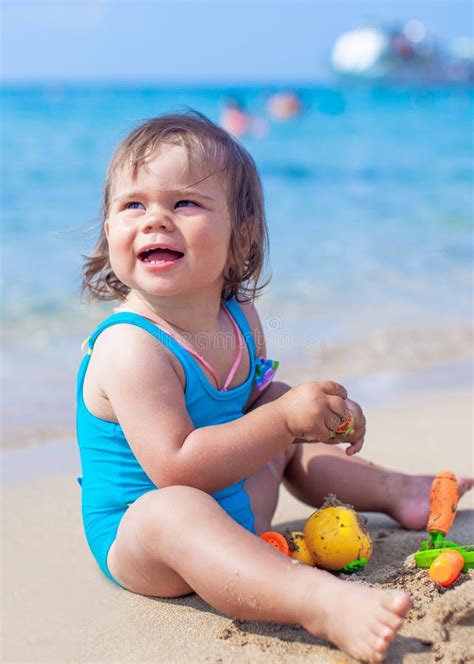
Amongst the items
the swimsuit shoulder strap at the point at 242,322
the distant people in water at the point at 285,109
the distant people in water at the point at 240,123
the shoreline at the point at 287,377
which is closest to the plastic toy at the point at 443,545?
the swimsuit shoulder strap at the point at 242,322

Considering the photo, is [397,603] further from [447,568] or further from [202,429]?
[202,429]

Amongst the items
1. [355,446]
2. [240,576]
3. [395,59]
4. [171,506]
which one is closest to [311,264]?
[355,446]

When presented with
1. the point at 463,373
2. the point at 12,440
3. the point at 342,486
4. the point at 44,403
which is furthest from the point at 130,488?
the point at 463,373

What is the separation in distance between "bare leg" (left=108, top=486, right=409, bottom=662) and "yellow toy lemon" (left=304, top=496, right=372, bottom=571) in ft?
1.07

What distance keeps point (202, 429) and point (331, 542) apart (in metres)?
0.42

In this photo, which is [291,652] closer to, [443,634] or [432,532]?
[443,634]

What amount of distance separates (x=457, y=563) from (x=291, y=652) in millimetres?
420

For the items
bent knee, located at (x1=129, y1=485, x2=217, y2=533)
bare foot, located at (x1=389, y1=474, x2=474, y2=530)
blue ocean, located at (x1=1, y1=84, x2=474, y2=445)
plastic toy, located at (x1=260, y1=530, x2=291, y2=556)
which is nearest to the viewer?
bent knee, located at (x1=129, y1=485, x2=217, y2=533)

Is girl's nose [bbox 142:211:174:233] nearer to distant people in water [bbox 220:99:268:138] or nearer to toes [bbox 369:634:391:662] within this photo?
toes [bbox 369:634:391:662]

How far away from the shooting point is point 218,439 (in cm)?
193

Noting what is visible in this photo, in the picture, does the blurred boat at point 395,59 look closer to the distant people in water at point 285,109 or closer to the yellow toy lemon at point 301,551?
the distant people in water at point 285,109

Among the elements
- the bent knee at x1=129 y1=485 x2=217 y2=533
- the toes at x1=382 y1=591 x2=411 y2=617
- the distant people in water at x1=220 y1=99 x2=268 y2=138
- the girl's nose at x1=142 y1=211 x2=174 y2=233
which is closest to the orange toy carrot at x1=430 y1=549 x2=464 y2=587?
the toes at x1=382 y1=591 x2=411 y2=617

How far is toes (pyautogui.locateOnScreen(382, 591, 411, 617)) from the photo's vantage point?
1.57 m

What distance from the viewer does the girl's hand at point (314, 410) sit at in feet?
6.30
